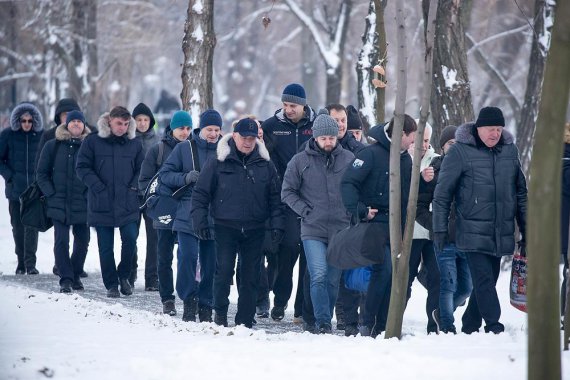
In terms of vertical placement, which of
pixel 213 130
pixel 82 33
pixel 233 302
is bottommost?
pixel 233 302

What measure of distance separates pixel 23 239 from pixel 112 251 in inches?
123

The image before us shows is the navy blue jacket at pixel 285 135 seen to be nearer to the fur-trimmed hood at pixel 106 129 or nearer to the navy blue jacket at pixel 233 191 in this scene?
the navy blue jacket at pixel 233 191

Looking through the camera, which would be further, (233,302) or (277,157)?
(233,302)

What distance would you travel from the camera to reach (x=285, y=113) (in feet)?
41.5

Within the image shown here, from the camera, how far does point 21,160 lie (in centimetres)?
1639

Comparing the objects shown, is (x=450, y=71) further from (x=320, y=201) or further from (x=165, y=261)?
(x=320, y=201)

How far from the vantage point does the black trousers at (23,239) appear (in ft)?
53.9

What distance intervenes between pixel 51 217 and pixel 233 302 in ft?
7.62

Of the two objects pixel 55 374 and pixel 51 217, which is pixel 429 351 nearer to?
pixel 55 374

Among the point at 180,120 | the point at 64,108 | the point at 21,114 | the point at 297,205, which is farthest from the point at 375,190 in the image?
the point at 21,114

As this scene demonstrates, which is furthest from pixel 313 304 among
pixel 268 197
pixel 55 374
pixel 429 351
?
pixel 55 374

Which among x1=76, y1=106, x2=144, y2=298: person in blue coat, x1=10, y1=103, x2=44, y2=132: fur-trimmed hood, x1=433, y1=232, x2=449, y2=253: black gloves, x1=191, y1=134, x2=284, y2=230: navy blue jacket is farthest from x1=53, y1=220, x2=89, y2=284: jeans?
x1=433, y1=232, x2=449, y2=253: black gloves

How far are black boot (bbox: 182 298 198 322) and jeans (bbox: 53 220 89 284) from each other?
2.67 m

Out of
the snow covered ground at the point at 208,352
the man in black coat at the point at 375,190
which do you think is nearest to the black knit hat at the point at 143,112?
the snow covered ground at the point at 208,352
